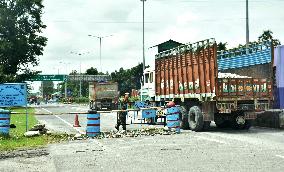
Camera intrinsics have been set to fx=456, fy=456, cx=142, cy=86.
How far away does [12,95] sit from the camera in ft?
60.9

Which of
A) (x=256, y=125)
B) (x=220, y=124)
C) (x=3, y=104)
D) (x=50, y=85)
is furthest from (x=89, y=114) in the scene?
(x=50, y=85)

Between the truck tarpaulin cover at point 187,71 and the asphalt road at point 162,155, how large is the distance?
3.20 metres

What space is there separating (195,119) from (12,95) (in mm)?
7487

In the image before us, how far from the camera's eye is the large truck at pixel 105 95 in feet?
145

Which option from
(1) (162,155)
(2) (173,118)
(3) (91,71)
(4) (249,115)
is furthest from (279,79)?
(3) (91,71)

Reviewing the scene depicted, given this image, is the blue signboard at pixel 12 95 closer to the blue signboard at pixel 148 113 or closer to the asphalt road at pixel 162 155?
the asphalt road at pixel 162 155

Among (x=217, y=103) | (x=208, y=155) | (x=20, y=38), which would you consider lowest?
(x=208, y=155)

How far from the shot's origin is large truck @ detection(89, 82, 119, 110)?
44.1m

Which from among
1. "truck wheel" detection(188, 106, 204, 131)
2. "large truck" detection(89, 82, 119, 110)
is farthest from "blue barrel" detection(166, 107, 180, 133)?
"large truck" detection(89, 82, 119, 110)

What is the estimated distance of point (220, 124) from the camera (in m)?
20.1

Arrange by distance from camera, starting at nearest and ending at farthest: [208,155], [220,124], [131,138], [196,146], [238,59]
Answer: [208,155] < [196,146] < [131,138] < [220,124] < [238,59]

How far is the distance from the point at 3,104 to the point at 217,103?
8489 millimetres

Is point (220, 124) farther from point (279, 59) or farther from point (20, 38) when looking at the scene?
point (20, 38)

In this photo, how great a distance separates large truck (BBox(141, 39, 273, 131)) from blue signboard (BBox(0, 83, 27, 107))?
6.70 metres
